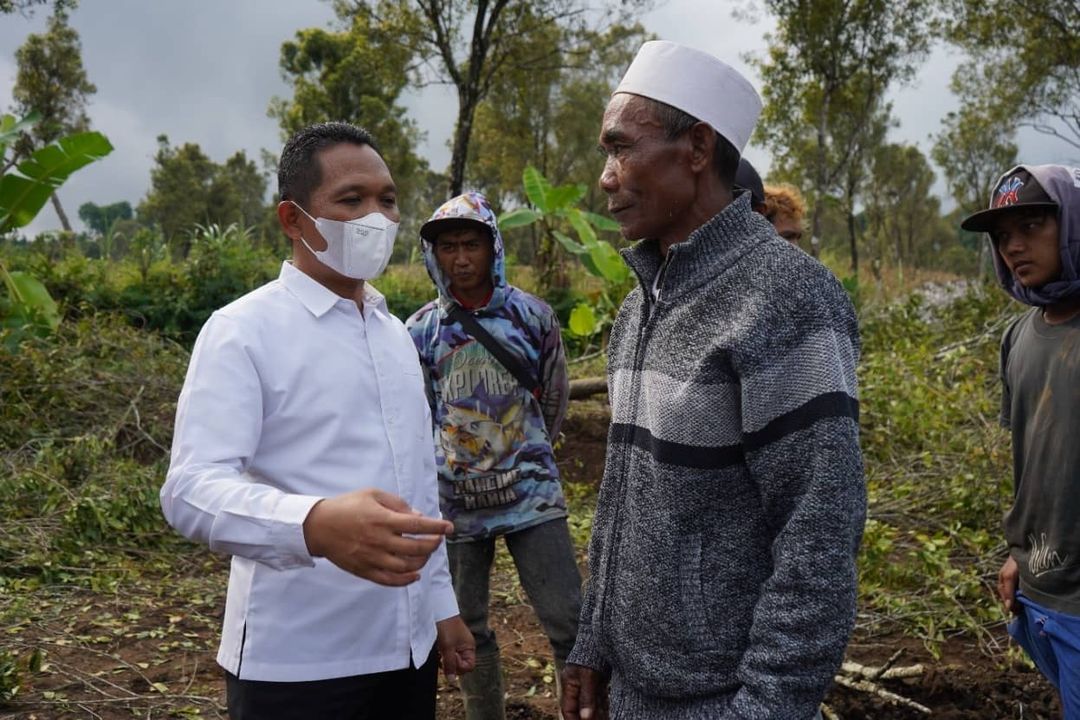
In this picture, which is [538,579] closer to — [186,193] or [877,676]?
[877,676]

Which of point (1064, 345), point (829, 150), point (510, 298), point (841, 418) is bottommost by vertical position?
point (841, 418)

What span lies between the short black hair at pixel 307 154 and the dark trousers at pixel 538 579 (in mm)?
1503

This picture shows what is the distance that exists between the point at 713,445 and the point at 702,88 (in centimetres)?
63

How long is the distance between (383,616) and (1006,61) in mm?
21867

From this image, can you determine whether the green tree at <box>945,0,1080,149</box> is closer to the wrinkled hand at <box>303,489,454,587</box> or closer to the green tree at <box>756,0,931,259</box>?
the green tree at <box>756,0,931,259</box>

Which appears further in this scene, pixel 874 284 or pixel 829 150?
pixel 829 150

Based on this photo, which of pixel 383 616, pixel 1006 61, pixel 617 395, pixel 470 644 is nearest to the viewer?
pixel 617 395

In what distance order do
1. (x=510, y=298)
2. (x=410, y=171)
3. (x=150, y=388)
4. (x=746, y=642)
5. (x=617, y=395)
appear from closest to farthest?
(x=746, y=642)
(x=617, y=395)
(x=510, y=298)
(x=150, y=388)
(x=410, y=171)

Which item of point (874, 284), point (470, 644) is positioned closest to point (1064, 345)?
point (470, 644)

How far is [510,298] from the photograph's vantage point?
11.3 feet

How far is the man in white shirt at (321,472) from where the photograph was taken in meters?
1.54

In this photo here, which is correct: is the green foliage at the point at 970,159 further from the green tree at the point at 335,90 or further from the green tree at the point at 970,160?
the green tree at the point at 335,90

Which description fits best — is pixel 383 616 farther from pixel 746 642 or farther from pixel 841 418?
pixel 841 418

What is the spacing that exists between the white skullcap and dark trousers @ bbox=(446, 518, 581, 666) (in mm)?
1797
